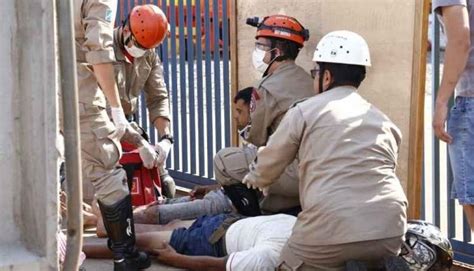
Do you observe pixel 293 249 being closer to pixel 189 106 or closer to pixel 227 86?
pixel 227 86

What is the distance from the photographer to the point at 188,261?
521 centimetres

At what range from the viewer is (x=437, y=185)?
525cm

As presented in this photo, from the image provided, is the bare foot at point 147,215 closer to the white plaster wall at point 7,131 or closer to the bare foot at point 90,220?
the bare foot at point 90,220

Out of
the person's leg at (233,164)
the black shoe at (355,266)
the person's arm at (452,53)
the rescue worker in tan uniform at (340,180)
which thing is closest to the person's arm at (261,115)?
the person's leg at (233,164)

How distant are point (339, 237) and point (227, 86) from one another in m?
2.95

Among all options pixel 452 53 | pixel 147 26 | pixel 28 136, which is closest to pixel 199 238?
pixel 147 26

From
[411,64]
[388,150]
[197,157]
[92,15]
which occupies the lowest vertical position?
[197,157]

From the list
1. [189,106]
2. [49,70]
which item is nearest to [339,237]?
[49,70]

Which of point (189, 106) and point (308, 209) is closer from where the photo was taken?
point (308, 209)

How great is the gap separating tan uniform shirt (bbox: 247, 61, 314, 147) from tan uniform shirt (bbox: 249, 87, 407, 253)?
1.04 m

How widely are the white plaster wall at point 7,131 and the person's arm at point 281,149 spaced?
244 cm

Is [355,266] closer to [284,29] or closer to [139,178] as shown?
[284,29]

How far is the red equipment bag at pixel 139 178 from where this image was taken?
6.21m

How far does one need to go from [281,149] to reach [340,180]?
357mm
